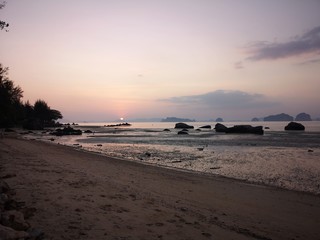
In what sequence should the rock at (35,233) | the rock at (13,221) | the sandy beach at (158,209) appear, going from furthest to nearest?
the sandy beach at (158,209)
the rock at (13,221)
the rock at (35,233)

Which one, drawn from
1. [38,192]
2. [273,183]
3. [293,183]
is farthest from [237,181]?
[38,192]

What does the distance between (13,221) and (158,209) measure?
4.27m

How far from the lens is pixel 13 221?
588 centimetres

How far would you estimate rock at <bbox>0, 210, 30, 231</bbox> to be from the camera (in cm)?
577

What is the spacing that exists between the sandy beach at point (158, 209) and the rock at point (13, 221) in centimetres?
53

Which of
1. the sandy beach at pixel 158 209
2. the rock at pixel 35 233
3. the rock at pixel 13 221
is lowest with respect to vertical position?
the sandy beach at pixel 158 209

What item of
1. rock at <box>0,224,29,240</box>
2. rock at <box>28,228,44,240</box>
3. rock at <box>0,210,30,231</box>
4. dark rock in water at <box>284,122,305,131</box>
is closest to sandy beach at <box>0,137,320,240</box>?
rock at <box>28,228,44,240</box>

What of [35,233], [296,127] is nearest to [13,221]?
[35,233]

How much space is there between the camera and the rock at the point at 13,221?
5766mm

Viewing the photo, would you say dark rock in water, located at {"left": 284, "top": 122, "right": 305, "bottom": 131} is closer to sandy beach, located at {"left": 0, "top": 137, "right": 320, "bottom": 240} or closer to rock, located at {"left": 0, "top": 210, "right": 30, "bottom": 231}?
sandy beach, located at {"left": 0, "top": 137, "right": 320, "bottom": 240}

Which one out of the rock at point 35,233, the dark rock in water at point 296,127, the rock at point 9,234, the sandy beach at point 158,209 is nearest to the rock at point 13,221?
the rock at point 35,233

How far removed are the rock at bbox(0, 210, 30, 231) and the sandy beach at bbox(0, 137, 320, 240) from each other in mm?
526

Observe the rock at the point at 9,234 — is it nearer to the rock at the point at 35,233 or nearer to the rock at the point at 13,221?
the rock at the point at 35,233

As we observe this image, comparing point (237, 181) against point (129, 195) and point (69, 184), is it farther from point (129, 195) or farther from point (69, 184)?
point (69, 184)
